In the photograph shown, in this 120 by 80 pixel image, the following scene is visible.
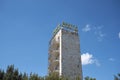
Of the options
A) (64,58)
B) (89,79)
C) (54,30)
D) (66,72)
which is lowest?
(89,79)

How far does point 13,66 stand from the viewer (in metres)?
34.0

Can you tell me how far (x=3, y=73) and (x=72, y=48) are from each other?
1662 cm

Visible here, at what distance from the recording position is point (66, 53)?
42906 mm

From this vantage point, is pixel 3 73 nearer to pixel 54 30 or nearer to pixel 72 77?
pixel 72 77

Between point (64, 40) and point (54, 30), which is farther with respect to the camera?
point (54, 30)

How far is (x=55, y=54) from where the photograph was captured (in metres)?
44.3

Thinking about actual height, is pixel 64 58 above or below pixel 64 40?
below

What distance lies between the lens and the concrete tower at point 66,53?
41688 mm

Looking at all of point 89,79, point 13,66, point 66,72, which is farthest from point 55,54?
point 89,79

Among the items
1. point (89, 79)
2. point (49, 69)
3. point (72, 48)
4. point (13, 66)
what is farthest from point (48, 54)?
point (89, 79)

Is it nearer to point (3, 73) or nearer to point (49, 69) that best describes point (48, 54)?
point (49, 69)

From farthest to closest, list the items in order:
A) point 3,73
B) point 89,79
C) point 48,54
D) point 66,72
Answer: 1. point 48,54
2. point 66,72
3. point 3,73
4. point 89,79

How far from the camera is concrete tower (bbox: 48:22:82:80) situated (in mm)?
41688

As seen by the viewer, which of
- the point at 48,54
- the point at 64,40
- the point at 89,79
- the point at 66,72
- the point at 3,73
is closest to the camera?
the point at 89,79
